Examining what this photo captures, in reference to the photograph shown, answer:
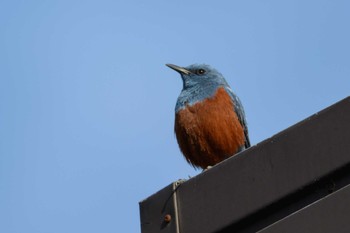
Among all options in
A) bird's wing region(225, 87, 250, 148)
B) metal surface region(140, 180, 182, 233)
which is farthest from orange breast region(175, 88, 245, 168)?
metal surface region(140, 180, 182, 233)

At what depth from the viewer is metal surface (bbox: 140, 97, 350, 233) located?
5.71 m

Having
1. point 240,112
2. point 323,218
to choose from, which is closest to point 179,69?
point 240,112

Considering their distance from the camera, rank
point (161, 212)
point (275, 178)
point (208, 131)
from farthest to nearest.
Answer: point (208, 131), point (161, 212), point (275, 178)

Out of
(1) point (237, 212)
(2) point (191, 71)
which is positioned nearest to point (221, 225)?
(1) point (237, 212)

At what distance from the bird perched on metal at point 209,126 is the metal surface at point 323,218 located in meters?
6.33

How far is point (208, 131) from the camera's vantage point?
39.4 feet

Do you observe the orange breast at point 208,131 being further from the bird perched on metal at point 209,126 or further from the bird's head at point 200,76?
the bird's head at point 200,76

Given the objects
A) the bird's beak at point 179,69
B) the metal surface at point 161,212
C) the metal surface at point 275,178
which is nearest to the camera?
the metal surface at point 275,178

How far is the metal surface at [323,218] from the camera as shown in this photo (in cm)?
530

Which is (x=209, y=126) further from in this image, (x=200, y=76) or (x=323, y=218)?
(x=323, y=218)

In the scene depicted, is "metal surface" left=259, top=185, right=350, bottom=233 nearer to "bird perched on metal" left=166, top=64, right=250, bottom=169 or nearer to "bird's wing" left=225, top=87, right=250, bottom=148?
"bird perched on metal" left=166, top=64, right=250, bottom=169

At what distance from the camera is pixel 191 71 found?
1390cm

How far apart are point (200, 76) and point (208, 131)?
1.91 m

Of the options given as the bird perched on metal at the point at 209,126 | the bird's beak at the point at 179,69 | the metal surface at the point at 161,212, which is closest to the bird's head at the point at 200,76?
the bird's beak at the point at 179,69
